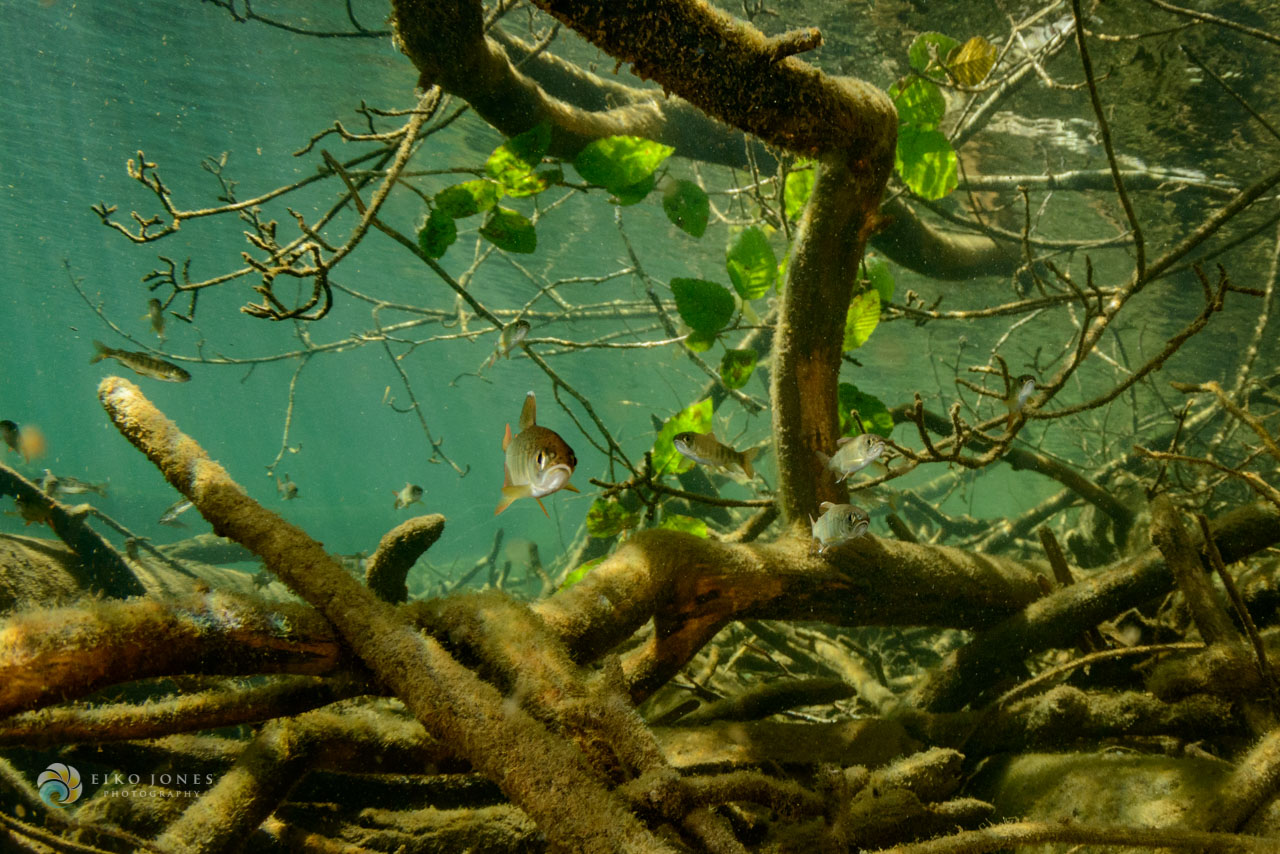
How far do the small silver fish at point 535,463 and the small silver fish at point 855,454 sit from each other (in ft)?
4.18

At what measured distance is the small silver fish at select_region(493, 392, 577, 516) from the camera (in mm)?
1998

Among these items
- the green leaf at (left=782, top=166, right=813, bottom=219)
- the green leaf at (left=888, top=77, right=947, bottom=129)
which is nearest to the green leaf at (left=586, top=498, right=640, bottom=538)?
the green leaf at (left=782, top=166, right=813, bottom=219)

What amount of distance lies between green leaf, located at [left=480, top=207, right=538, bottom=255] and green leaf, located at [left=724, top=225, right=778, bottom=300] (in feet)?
3.48

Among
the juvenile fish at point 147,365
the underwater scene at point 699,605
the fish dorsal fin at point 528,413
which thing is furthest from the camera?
the juvenile fish at point 147,365

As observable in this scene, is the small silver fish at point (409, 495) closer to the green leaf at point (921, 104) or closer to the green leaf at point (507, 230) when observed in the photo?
the green leaf at point (507, 230)

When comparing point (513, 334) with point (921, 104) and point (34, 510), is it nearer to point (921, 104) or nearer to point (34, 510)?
point (921, 104)

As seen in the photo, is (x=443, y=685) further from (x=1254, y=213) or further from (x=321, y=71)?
(x=321, y=71)

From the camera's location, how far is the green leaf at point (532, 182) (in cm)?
296

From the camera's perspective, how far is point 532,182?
302 centimetres

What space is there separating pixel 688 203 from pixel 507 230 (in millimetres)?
994

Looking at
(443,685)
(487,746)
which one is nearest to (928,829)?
(487,746)

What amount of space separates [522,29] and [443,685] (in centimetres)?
1484

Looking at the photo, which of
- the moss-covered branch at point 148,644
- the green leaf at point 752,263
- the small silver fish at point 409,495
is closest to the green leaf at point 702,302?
the green leaf at point 752,263

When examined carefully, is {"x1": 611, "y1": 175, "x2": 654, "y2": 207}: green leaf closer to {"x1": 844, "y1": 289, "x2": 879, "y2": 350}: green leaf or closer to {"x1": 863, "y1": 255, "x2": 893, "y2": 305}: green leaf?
{"x1": 844, "y1": 289, "x2": 879, "y2": 350}: green leaf
